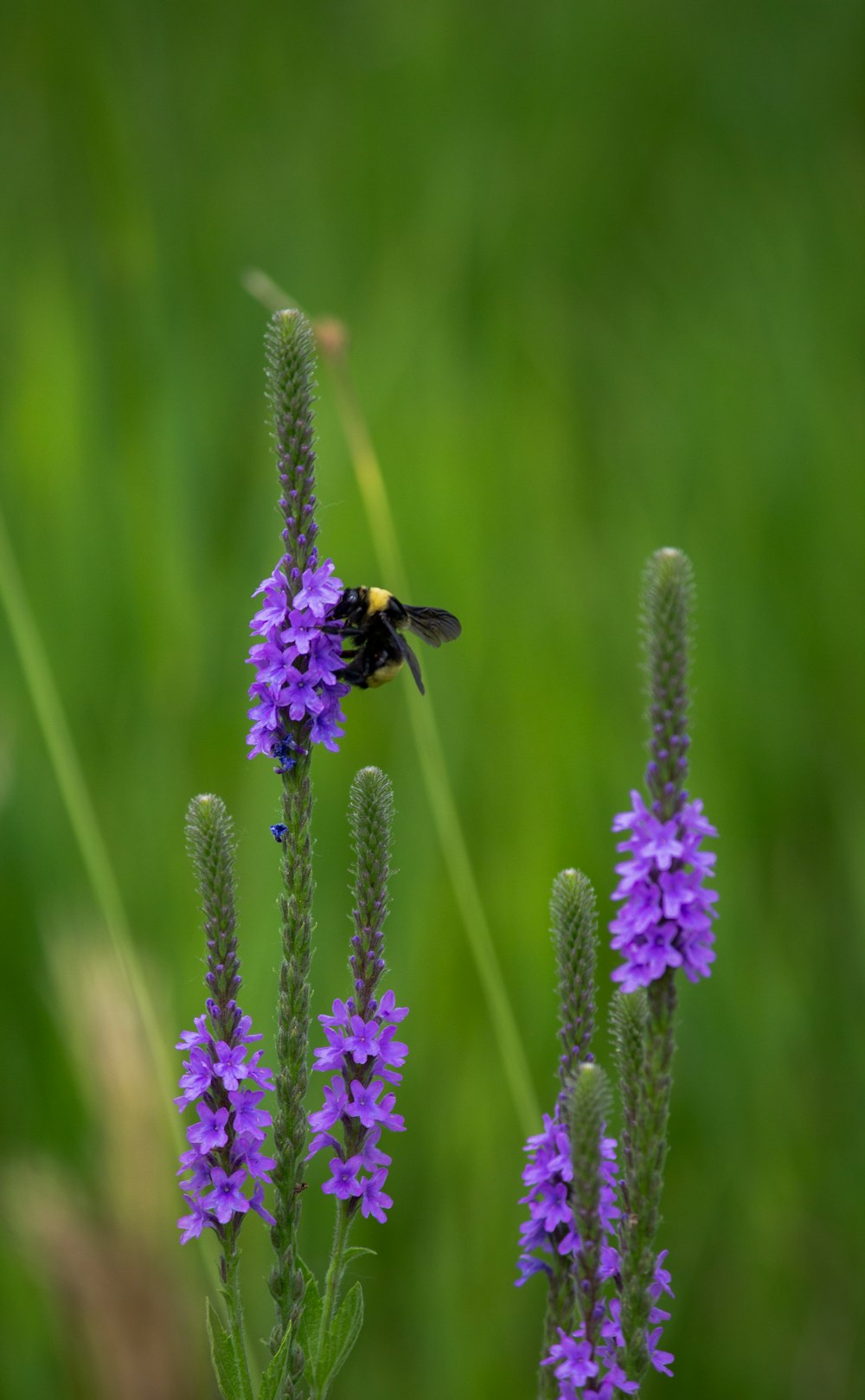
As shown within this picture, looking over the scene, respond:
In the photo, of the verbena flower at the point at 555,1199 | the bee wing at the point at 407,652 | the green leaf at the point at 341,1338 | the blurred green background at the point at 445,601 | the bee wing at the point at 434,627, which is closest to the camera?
the verbena flower at the point at 555,1199

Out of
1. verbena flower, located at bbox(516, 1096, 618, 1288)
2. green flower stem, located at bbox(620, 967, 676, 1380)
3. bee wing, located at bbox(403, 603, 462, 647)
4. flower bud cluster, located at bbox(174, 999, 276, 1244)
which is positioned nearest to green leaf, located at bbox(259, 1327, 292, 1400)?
flower bud cluster, located at bbox(174, 999, 276, 1244)

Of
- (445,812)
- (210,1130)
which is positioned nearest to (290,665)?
(210,1130)

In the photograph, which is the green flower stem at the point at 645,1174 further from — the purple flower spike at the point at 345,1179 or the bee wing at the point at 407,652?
the bee wing at the point at 407,652

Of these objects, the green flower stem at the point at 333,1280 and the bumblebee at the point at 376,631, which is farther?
the bumblebee at the point at 376,631

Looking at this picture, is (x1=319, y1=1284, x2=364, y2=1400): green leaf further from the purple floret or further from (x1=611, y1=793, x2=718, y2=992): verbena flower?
(x1=611, y1=793, x2=718, y2=992): verbena flower

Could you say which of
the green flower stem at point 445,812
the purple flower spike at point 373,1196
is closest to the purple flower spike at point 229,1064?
the purple flower spike at point 373,1196

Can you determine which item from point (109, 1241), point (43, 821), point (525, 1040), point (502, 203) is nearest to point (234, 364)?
point (502, 203)
